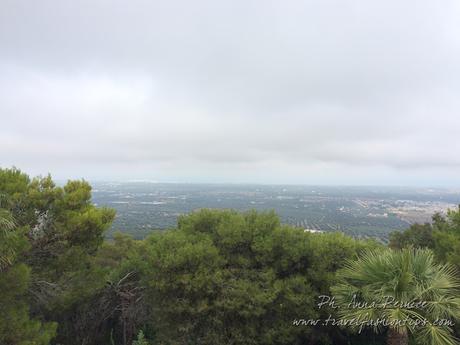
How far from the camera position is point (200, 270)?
8.49 meters

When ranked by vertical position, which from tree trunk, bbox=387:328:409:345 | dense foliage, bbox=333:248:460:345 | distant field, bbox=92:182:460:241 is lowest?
distant field, bbox=92:182:460:241

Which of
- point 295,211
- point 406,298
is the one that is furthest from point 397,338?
point 295,211

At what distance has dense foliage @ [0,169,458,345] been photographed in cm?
827

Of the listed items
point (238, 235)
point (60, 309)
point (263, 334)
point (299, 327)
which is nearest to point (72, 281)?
point (60, 309)

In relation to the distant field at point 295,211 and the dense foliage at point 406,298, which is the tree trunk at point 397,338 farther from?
the distant field at point 295,211

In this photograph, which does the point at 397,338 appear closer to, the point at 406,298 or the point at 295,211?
the point at 406,298

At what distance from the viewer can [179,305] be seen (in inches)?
324

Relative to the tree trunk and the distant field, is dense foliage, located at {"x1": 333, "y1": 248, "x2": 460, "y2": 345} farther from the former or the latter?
the distant field

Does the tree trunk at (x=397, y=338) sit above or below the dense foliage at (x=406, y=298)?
below

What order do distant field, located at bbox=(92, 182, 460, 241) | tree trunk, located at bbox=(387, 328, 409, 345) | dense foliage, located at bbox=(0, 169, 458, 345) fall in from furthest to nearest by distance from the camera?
distant field, located at bbox=(92, 182, 460, 241) → dense foliage, located at bbox=(0, 169, 458, 345) → tree trunk, located at bbox=(387, 328, 409, 345)

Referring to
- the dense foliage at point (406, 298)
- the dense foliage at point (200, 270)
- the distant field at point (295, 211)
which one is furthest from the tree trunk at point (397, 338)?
the distant field at point (295, 211)

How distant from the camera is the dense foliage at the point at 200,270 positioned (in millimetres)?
8266

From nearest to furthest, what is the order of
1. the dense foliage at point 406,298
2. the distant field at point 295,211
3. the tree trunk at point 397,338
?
the dense foliage at point 406,298 → the tree trunk at point 397,338 → the distant field at point 295,211

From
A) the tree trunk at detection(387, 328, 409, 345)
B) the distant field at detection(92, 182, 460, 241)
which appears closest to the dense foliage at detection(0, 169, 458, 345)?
the tree trunk at detection(387, 328, 409, 345)
